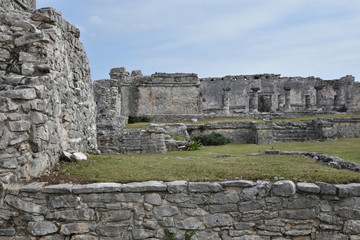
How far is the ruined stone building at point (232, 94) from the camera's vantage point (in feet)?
78.4

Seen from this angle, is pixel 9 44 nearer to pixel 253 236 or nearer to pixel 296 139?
pixel 253 236

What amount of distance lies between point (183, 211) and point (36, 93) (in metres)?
2.89

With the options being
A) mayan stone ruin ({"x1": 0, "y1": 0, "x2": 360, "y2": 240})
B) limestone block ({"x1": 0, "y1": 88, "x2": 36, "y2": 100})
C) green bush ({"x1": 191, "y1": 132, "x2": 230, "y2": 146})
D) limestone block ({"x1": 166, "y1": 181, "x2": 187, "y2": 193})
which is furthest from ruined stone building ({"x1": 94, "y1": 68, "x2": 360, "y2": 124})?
limestone block ({"x1": 166, "y1": 181, "x2": 187, "y2": 193})

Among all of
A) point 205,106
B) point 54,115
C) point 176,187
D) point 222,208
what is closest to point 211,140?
point 54,115

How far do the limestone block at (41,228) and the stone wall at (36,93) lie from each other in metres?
0.72

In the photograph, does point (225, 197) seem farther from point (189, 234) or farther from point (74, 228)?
point (74, 228)

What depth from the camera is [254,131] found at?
16.0 m

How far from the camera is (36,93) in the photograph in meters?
4.36

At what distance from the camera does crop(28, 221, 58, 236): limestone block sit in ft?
12.4

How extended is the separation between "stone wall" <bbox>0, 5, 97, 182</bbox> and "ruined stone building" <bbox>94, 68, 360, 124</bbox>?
17349 mm

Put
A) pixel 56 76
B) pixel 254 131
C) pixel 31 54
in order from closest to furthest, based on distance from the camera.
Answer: pixel 31 54
pixel 56 76
pixel 254 131

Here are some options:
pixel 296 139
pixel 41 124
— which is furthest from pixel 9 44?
pixel 296 139

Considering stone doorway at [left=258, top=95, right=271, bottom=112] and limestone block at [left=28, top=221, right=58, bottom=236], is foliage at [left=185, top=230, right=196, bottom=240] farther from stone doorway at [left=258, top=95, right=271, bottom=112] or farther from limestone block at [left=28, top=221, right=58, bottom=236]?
stone doorway at [left=258, top=95, right=271, bottom=112]

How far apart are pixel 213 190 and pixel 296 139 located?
44.5 ft
